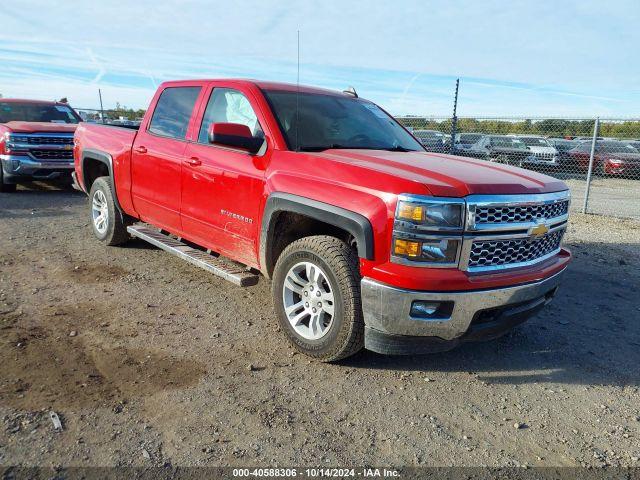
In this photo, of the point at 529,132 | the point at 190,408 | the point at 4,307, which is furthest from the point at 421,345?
the point at 529,132

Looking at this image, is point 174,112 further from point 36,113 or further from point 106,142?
point 36,113

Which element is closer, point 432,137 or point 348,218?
point 348,218

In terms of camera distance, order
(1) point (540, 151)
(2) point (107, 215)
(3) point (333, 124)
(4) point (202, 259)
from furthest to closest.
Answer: (1) point (540, 151) → (2) point (107, 215) → (4) point (202, 259) → (3) point (333, 124)

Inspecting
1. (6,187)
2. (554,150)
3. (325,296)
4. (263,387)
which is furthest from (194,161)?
(554,150)

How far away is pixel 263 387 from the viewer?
320 cm

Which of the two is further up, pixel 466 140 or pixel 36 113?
pixel 36 113

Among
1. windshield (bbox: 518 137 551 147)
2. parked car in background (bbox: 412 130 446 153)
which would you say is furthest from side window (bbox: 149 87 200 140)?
windshield (bbox: 518 137 551 147)

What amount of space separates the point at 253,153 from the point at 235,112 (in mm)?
616

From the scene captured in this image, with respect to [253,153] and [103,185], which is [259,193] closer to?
[253,153]

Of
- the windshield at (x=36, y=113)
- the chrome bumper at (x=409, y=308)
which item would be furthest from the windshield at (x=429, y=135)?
the chrome bumper at (x=409, y=308)

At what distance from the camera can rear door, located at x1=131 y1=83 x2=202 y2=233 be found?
4719 mm

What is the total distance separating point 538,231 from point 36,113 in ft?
35.7

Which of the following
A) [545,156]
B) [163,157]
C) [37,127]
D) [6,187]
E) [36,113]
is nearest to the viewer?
[163,157]

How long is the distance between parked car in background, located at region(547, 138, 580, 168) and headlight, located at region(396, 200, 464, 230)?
43.2 feet
